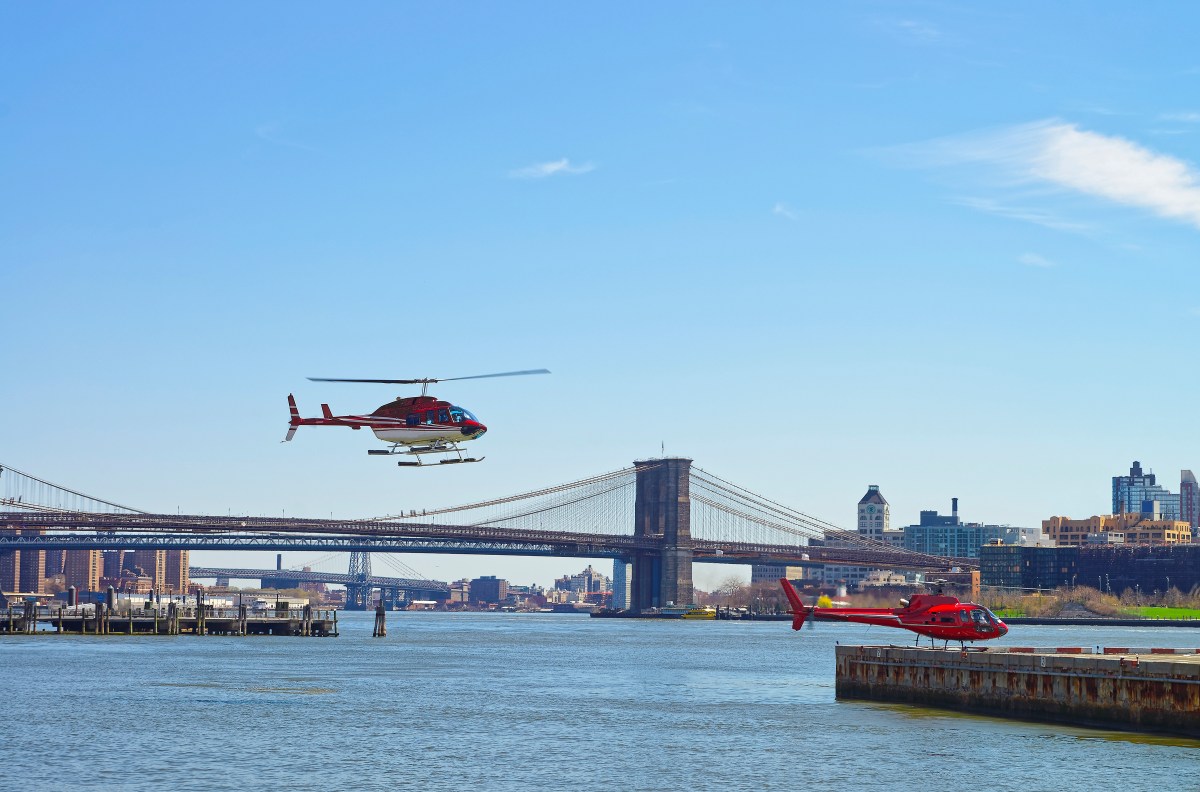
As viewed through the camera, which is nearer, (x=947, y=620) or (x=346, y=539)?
(x=947, y=620)

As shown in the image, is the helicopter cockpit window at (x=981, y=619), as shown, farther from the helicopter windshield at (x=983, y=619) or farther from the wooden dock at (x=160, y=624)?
the wooden dock at (x=160, y=624)

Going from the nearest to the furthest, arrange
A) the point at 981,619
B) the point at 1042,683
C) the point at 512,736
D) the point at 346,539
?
the point at 1042,683
the point at 512,736
the point at 981,619
the point at 346,539

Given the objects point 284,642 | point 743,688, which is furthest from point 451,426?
point 284,642

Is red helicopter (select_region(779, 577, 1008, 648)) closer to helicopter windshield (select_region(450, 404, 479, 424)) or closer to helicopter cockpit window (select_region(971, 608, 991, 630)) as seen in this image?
helicopter cockpit window (select_region(971, 608, 991, 630))

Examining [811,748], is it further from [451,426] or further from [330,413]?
[330,413]

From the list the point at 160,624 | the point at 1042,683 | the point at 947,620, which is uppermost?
the point at 947,620

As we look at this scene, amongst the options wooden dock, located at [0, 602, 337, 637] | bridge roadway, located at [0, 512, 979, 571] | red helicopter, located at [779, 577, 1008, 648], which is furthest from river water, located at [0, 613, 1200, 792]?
bridge roadway, located at [0, 512, 979, 571]

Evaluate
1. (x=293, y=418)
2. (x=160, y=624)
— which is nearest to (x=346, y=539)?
(x=160, y=624)

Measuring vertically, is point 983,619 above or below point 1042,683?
above

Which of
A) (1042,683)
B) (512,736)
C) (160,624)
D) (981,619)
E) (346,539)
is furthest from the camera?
(346,539)

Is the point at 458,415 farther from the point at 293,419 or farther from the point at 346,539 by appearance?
the point at 346,539
